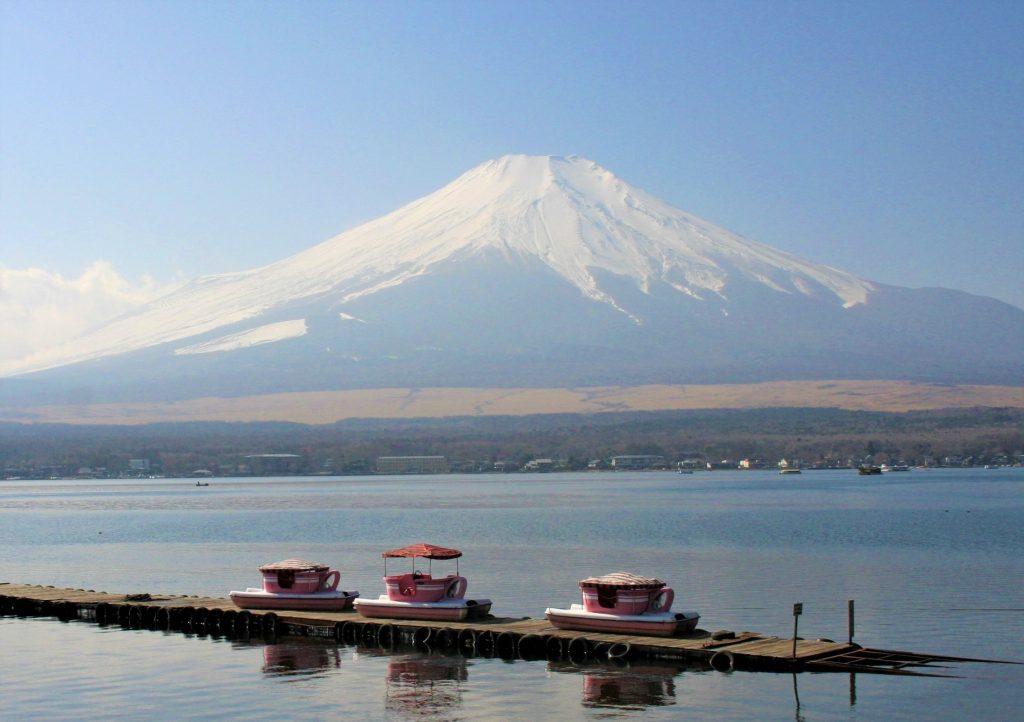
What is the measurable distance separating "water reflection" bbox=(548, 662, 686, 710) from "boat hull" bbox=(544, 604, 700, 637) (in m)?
1.36

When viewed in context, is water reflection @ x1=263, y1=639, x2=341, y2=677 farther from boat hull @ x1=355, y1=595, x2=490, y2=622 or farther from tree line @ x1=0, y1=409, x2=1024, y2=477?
tree line @ x1=0, y1=409, x2=1024, y2=477

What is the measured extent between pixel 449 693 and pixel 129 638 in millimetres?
10808

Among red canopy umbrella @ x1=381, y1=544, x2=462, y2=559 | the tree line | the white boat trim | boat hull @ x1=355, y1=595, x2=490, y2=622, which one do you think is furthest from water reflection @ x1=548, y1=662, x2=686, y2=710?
the tree line

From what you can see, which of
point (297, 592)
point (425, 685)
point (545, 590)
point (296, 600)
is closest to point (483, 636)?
point (425, 685)

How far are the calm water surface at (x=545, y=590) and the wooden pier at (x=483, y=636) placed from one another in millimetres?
567

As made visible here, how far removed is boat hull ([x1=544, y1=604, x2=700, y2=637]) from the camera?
96.3ft

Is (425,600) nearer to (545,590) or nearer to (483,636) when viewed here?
(483,636)

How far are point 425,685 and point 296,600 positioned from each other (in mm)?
8824

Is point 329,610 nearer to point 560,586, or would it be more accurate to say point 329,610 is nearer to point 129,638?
point 129,638

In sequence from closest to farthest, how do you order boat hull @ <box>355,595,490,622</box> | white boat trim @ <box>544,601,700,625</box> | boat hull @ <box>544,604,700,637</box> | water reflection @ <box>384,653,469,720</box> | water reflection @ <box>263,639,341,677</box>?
water reflection @ <box>384,653,469,720</box>
water reflection @ <box>263,639,341,677</box>
boat hull @ <box>544,604,700,637</box>
white boat trim @ <box>544,601,700,625</box>
boat hull @ <box>355,595,490,622</box>

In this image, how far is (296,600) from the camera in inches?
1391

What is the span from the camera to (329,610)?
35125mm

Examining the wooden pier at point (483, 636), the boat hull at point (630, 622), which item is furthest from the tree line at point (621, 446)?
the boat hull at point (630, 622)

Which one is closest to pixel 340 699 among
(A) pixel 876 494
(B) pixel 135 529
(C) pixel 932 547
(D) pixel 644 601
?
(D) pixel 644 601
